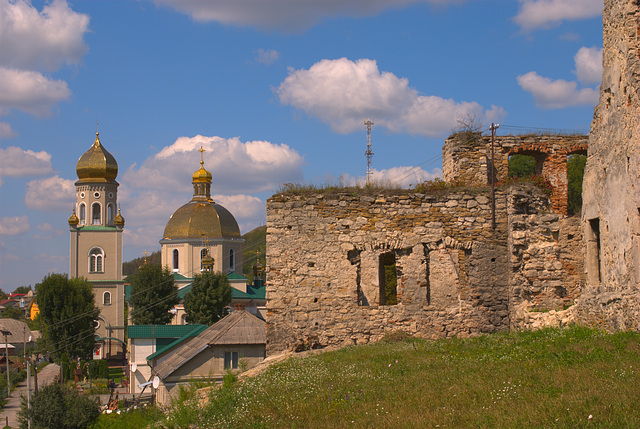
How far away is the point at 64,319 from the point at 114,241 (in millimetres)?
19955

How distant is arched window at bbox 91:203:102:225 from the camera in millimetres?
69000

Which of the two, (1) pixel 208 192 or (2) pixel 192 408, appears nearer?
(2) pixel 192 408

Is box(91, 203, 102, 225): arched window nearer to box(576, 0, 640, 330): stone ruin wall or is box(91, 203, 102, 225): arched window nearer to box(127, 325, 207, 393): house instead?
box(127, 325, 207, 393): house

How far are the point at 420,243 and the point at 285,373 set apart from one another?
4.29 m

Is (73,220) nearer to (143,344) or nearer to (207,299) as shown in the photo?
(207,299)

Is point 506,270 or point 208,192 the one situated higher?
point 208,192

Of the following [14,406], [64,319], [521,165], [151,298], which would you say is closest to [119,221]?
[151,298]

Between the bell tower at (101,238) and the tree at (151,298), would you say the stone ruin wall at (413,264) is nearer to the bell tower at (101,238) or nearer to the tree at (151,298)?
the tree at (151,298)

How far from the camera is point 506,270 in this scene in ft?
41.8

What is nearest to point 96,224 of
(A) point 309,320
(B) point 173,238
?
(B) point 173,238

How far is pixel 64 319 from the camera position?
48906 millimetres

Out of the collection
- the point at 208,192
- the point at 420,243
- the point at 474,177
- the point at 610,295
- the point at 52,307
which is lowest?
the point at 52,307

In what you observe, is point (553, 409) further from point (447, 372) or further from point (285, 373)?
point (285, 373)

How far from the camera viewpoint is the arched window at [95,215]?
69000 mm
